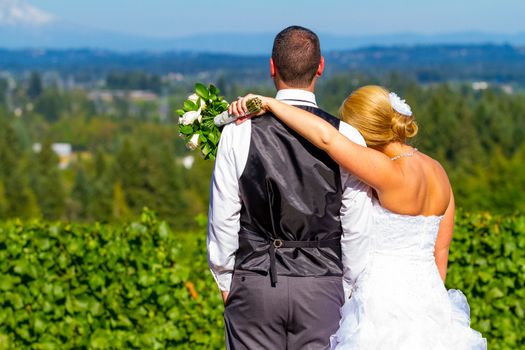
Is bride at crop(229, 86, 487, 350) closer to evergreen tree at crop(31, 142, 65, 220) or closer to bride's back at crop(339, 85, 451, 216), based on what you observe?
bride's back at crop(339, 85, 451, 216)

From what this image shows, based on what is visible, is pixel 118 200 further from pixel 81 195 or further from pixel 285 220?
pixel 285 220

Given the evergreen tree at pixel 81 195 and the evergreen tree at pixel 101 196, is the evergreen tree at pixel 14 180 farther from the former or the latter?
the evergreen tree at pixel 101 196

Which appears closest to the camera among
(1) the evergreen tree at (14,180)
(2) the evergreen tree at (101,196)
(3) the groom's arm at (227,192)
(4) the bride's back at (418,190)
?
(3) the groom's arm at (227,192)

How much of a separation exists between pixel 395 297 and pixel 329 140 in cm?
84

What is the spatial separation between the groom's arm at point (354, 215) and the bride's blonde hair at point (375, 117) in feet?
0.30

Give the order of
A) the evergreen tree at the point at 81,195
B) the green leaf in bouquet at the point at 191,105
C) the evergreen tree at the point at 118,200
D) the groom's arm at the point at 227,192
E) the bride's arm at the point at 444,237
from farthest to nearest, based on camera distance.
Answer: the evergreen tree at the point at 81,195
the evergreen tree at the point at 118,200
the bride's arm at the point at 444,237
the green leaf in bouquet at the point at 191,105
the groom's arm at the point at 227,192

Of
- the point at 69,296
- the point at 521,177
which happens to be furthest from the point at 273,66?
the point at 521,177

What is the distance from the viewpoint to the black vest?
12.7ft

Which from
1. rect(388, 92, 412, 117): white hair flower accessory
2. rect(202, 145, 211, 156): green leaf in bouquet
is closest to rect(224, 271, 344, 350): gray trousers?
rect(202, 145, 211, 156): green leaf in bouquet

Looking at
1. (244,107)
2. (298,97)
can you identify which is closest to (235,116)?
(244,107)

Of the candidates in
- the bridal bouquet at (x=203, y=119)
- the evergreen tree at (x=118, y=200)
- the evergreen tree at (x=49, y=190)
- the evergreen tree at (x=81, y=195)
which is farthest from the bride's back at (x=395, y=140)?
the evergreen tree at (x=81, y=195)

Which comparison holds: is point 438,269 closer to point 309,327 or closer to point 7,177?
point 309,327

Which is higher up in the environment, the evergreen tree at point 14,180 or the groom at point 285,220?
the groom at point 285,220

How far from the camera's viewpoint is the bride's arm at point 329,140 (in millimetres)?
3773
